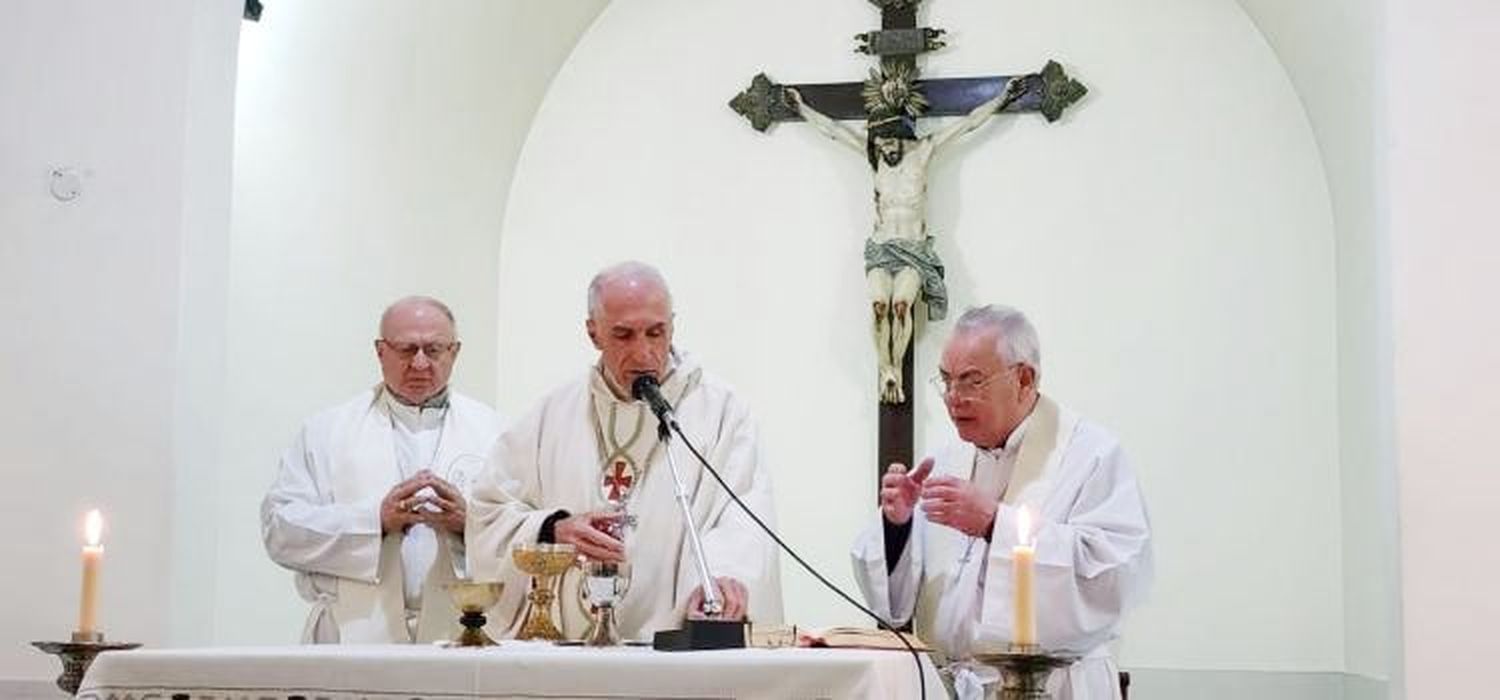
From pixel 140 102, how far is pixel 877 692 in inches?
143

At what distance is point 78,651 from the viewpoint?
15.4 ft

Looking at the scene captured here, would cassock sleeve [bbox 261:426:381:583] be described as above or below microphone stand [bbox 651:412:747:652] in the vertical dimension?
above

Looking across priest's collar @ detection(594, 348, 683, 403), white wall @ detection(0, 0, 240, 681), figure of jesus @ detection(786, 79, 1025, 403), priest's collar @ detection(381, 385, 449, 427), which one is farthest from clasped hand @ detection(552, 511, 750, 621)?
figure of jesus @ detection(786, 79, 1025, 403)

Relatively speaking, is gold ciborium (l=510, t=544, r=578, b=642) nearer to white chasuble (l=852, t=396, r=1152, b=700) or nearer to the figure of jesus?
white chasuble (l=852, t=396, r=1152, b=700)

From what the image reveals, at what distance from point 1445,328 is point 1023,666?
243 centimetres

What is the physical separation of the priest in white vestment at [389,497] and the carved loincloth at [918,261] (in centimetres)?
298

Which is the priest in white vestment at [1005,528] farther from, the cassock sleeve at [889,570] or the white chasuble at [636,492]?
the white chasuble at [636,492]

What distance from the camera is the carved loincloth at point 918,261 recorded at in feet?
30.8

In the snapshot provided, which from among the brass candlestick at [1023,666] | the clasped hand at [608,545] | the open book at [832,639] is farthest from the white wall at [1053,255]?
the brass candlestick at [1023,666]

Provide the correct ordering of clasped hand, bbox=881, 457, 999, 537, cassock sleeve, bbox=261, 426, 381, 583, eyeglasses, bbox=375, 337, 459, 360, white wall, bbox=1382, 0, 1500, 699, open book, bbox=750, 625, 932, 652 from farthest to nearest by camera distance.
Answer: eyeglasses, bbox=375, 337, 459, 360, cassock sleeve, bbox=261, 426, 381, 583, white wall, bbox=1382, 0, 1500, 699, clasped hand, bbox=881, 457, 999, 537, open book, bbox=750, 625, 932, 652

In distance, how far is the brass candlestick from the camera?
405 centimetres

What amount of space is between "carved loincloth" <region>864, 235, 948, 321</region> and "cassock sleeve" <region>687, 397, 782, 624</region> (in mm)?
3693

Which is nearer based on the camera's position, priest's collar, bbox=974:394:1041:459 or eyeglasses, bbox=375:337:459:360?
priest's collar, bbox=974:394:1041:459

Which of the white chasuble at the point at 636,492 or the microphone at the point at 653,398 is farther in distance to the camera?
the white chasuble at the point at 636,492
